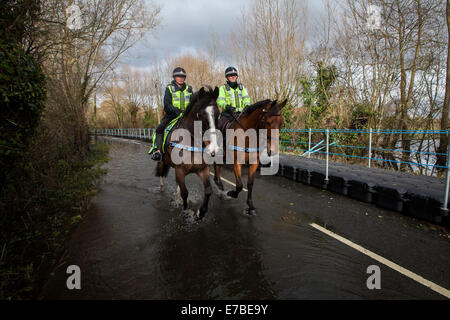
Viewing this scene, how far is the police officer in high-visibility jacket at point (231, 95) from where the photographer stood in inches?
229

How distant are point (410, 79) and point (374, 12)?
331 cm

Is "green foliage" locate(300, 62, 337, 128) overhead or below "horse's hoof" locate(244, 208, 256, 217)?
overhead

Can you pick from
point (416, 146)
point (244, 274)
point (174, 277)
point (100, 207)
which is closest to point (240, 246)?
point (244, 274)

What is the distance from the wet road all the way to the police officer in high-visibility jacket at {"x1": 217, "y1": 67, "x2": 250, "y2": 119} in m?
2.47

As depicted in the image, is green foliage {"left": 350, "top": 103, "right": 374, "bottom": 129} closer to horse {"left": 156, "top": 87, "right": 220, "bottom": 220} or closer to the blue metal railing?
the blue metal railing

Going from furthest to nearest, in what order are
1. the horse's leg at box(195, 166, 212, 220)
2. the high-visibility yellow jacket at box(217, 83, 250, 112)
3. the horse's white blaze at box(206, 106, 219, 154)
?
1. the high-visibility yellow jacket at box(217, 83, 250, 112)
2. the horse's leg at box(195, 166, 212, 220)
3. the horse's white blaze at box(206, 106, 219, 154)

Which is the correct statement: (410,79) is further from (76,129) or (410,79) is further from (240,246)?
(76,129)

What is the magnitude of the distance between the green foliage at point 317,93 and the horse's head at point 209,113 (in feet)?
36.7

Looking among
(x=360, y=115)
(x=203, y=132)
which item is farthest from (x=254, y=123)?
(x=360, y=115)

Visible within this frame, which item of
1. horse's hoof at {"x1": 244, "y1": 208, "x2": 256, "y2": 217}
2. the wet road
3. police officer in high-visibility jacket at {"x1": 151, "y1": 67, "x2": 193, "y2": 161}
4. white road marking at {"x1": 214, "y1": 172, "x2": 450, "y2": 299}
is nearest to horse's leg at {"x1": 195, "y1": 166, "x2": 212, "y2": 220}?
the wet road

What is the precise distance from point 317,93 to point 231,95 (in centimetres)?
1052

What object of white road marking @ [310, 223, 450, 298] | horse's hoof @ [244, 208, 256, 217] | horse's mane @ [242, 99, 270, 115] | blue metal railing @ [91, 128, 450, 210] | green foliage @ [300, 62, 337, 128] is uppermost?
green foliage @ [300, 62, 337, 128]

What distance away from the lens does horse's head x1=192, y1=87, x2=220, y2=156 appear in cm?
355

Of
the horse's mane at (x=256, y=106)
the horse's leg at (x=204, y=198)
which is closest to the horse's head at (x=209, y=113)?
the horse's leg at (x=204, y=198)
